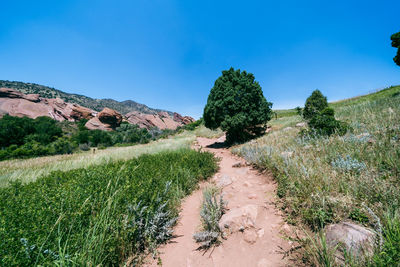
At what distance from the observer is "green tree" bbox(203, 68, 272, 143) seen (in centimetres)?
992

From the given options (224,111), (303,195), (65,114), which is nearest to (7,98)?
(65,114)

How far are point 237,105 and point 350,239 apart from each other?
886 centimetres

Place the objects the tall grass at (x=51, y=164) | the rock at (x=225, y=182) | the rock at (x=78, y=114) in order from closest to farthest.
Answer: the rock at (x=225, y=182) → the tall grass at (x=51, y=164) → the rock at (x=78, y=114)

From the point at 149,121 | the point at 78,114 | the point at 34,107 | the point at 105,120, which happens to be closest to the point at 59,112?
the point at 34,107

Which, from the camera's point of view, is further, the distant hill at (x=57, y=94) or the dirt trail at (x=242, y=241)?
the distant hill at (x=57, y=94)

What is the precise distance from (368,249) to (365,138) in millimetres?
3726

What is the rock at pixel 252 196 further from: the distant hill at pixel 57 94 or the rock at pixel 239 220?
the distant hill at pixel 57 94

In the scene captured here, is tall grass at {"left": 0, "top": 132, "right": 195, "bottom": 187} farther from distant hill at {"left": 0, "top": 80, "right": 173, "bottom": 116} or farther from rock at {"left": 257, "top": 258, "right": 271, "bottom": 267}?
distant hill at {"left": 0, "top": 80, "right": 173, "bottom": 116}

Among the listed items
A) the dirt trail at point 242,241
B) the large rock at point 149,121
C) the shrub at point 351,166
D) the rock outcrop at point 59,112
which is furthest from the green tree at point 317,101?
the rock outcrop at point 59,112

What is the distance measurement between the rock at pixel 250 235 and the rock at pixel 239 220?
69mm

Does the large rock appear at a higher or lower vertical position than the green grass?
higher

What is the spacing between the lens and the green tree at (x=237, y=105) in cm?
992

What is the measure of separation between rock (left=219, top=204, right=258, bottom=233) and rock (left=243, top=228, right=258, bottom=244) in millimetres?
69

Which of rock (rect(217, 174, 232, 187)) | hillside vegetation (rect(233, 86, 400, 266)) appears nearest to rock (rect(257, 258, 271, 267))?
hillside vegetation (rect(233, 86, 400, 266))
